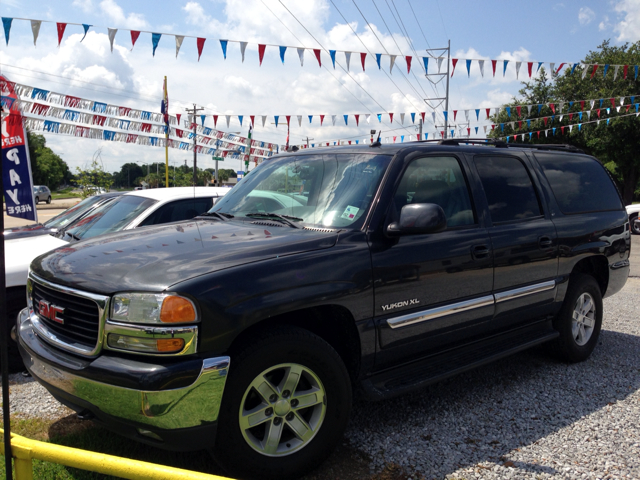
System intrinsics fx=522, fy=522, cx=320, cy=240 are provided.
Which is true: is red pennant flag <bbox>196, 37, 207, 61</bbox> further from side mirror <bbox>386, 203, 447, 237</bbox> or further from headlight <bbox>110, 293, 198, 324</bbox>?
headlight <bbox>110, 293, 198, 324</bbox>

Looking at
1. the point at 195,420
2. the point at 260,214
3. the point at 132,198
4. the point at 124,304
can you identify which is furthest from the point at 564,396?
the point at 132,198

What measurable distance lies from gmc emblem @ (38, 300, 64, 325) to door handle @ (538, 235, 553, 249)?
3.48 m

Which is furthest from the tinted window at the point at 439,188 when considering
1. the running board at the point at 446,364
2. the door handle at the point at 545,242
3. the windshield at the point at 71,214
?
the windshield at the point at 71,214

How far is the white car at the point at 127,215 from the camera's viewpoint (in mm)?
4848

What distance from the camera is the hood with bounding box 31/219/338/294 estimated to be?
2.52 m

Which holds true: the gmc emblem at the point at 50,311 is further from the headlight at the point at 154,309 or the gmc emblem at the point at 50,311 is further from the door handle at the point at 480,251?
the door handle at the point at 480,251

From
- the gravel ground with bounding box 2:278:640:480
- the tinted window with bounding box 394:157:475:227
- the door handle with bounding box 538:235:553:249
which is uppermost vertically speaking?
the tinted window with bounding box 394:157:475:227

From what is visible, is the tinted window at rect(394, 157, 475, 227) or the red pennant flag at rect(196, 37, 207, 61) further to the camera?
the red pennant flag at rect(196, 37, 207, 61)

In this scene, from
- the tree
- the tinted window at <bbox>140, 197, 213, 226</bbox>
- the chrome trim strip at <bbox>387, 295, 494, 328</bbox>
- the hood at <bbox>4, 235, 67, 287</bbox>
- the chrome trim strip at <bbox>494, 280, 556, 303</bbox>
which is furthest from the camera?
the tree

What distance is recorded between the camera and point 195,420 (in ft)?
7.73

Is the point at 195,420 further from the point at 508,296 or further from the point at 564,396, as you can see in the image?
the point at 564,396

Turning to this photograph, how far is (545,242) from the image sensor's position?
427 centimetres

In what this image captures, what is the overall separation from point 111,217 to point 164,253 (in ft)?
10.6

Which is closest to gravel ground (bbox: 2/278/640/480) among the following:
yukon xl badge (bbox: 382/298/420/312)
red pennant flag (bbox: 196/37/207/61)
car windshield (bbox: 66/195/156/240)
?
yukon xl badge (bbox: 382/298/420/312)
